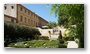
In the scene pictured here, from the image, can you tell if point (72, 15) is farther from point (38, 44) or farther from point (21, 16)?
point (21, 16)

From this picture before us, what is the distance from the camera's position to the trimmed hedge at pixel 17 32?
6508mm

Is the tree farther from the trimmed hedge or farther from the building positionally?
the trimmed hedge

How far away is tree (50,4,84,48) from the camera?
6.54 m

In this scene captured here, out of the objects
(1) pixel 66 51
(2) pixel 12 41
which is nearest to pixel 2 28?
(2) pixel 12 41

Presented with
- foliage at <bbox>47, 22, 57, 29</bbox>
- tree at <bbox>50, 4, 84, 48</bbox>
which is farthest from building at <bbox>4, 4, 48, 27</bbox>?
tree at <bbox>50, 4, 84, 48</bbox>

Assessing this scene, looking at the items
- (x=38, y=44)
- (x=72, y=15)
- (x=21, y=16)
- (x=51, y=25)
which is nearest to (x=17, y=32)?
(x=21, y=16)

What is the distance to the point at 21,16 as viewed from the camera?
21.5ft

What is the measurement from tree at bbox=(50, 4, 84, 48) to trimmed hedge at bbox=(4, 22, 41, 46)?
0.57m

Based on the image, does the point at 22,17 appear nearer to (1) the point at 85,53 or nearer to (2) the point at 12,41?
(2) the point at 12,41

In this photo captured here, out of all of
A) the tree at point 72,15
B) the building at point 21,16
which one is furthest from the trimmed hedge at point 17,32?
the tree at point 72,15

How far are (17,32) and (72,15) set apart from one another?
46.7 inches

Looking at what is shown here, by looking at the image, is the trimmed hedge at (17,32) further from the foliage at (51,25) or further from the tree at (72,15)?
the tree at (72,15)

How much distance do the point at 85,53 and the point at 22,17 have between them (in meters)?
1.48

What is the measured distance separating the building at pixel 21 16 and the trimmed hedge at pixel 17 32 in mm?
92
